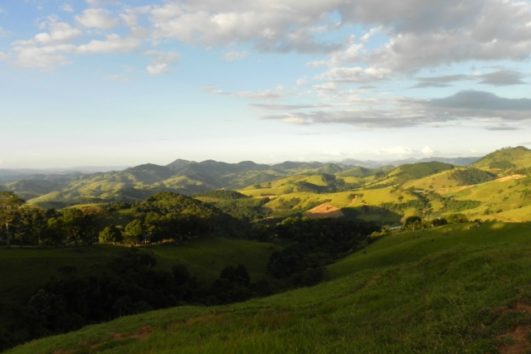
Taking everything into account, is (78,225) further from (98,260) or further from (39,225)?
(98,260)

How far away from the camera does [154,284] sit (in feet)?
277

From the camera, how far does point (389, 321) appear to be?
2147cm

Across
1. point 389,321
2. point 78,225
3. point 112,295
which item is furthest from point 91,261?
point 389,321

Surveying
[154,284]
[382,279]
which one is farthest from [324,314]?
[154,284]

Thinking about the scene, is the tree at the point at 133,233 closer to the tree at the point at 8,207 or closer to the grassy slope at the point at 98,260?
the grassy slope at the point at 98,260

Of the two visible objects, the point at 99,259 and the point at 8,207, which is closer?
the point at 99,259

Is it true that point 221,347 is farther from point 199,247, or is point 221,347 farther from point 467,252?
point 199,247

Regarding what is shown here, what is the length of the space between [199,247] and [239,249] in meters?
15.3

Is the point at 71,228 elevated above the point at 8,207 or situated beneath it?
situated beneath

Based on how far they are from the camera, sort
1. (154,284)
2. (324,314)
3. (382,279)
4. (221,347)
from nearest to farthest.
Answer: (221,347) < (324,314) < (382,279) < (154,284)

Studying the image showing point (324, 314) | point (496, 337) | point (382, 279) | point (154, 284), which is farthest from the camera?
point (154, 284)

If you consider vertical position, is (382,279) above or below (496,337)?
below

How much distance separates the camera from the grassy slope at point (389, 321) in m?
15.2

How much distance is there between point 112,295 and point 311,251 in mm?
107032
